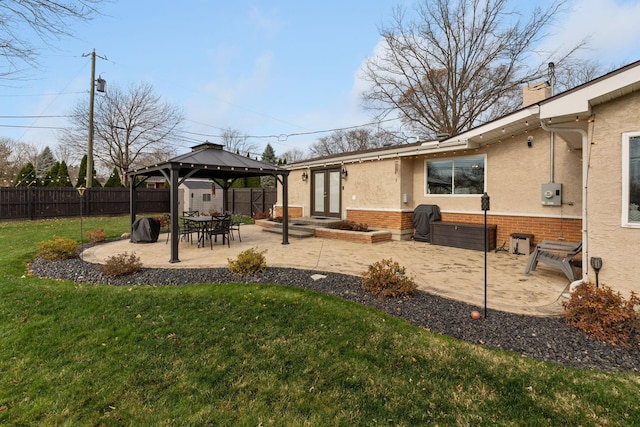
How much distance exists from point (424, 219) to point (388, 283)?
214 inches

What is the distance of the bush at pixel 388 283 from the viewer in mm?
4180

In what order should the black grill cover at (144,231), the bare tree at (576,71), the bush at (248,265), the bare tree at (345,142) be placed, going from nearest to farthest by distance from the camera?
the bush at (248,265) → the black grill cover at (144,231) → the bare tree at (576,71) → the bare tree at (345,142)

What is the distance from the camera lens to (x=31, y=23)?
3.89 meters

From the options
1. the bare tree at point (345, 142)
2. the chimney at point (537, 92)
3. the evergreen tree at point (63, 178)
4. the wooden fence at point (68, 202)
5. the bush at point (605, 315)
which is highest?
the bare tree at point (345, 142)

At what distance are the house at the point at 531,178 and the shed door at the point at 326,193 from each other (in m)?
0.04

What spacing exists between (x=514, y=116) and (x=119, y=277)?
8016 mm

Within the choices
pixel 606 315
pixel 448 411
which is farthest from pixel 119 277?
pixel 606 315

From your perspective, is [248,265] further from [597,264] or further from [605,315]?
[597,264]

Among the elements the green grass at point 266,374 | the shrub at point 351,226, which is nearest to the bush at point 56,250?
the green grass at point 266,374

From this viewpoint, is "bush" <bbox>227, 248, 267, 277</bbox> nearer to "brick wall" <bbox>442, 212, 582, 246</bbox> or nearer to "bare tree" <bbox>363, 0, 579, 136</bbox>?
"brick wall" <bbox>442, 212, 582, 246</bbox>

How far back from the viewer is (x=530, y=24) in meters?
14.9

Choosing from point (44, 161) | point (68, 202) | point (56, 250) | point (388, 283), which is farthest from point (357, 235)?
point (44, 161)

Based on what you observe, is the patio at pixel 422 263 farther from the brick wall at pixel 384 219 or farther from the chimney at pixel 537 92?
the chimney at pixel 537 92

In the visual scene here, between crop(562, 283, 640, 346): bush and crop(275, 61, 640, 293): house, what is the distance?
37.2 inches
